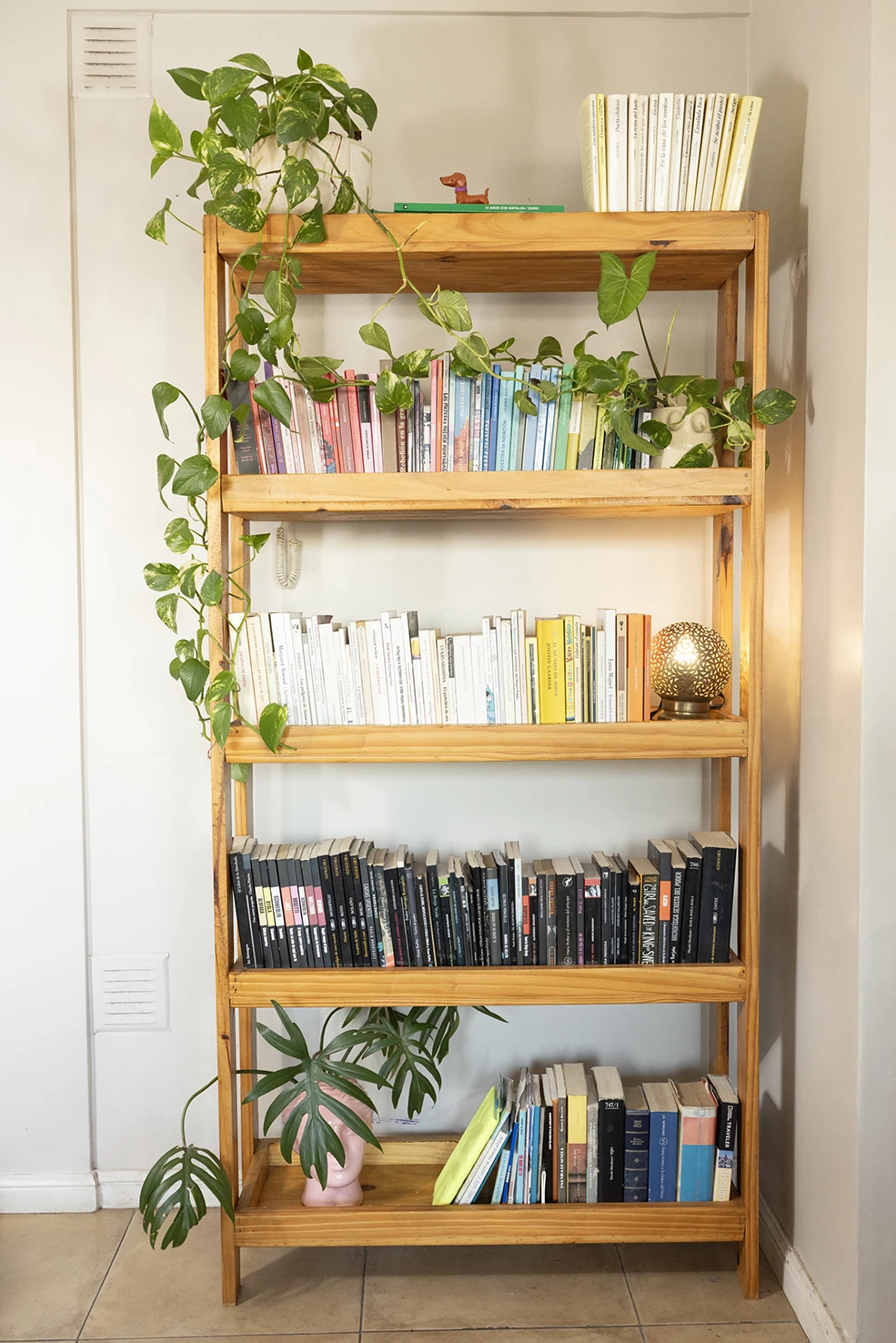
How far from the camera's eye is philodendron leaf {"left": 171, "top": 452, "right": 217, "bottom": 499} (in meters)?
1.73

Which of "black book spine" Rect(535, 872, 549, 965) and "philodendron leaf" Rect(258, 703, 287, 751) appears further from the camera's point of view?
"black book spine" Rect(535, 872, 549, 965)

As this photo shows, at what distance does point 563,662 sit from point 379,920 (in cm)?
60

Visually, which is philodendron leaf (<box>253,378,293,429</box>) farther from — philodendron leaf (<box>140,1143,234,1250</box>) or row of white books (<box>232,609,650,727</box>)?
philodendron leaf (<box>140,1143,234,1250</box>)

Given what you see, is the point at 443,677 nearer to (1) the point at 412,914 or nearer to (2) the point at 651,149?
(1) the point at 412,914

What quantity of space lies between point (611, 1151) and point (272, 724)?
104 centimetres

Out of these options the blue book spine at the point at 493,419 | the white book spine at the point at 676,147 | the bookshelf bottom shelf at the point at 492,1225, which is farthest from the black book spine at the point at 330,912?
the white book spine at the point at 676,147

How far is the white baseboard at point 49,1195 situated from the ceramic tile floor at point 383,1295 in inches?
2.9

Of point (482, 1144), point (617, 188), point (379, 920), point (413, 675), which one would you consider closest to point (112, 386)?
point (413, 675)

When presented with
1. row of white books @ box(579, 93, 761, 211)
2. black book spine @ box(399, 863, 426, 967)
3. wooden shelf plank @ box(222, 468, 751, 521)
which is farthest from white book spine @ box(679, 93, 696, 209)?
black book spine @ box(399, 863, 426, 967)

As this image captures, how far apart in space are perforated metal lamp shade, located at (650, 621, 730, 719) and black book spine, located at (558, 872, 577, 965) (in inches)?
14.9

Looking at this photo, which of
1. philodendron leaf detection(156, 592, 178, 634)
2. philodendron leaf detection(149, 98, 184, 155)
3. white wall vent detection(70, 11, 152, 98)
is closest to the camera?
philodendron leaf detection(149, 98, 184, 155)

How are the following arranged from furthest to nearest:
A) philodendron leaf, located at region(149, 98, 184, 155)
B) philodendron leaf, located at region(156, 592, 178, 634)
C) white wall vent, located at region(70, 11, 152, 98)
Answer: white wall vent, located at region(70, 11, 152, 98)
philodendron leaf, located at region(156, 592, 178, 634)
philodendron leaf, located at region(149, 98, 184, 155)

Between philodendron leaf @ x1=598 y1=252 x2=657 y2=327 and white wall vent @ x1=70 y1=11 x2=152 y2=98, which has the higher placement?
white wall vent @ x1=70 y1=11 x2=152 y2=98

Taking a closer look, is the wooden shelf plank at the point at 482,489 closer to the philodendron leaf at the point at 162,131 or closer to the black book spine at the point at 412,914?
the philodendron leaf at the point at 162,131
